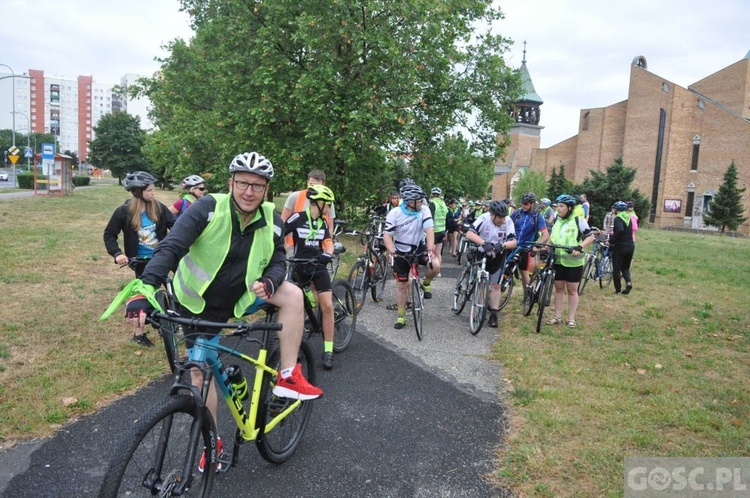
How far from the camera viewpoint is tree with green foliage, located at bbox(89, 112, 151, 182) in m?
71.7

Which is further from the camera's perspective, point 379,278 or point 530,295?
point 379,278

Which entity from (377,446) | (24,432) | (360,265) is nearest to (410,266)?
(360,265)

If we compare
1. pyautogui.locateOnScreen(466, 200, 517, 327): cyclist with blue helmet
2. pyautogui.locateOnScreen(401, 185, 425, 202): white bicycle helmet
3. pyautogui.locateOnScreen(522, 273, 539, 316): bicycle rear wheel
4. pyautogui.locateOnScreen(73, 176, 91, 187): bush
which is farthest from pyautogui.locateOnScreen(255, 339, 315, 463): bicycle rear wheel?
pyautogui.locateOnScreen(73, 176, 91, 187): bush

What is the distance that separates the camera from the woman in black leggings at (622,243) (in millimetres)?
11211

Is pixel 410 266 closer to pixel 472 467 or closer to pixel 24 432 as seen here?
pixel 472 467

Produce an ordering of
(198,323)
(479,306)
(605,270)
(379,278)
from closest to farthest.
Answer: (198,323), (479,306), (379,278), (605,270)

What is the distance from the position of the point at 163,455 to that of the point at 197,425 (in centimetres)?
23

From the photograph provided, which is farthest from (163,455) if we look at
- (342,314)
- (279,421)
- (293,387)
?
(342,314)

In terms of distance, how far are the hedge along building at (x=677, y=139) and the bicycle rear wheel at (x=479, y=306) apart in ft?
147

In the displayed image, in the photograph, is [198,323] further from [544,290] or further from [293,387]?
[544,290]

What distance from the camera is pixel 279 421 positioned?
3.52m

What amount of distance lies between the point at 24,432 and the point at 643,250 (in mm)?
23033

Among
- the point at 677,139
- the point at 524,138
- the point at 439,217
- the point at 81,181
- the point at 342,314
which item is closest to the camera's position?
the point at 342,314

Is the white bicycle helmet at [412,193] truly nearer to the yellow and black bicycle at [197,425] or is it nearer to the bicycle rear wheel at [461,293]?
the bicycle rear wheel at [461,293]
